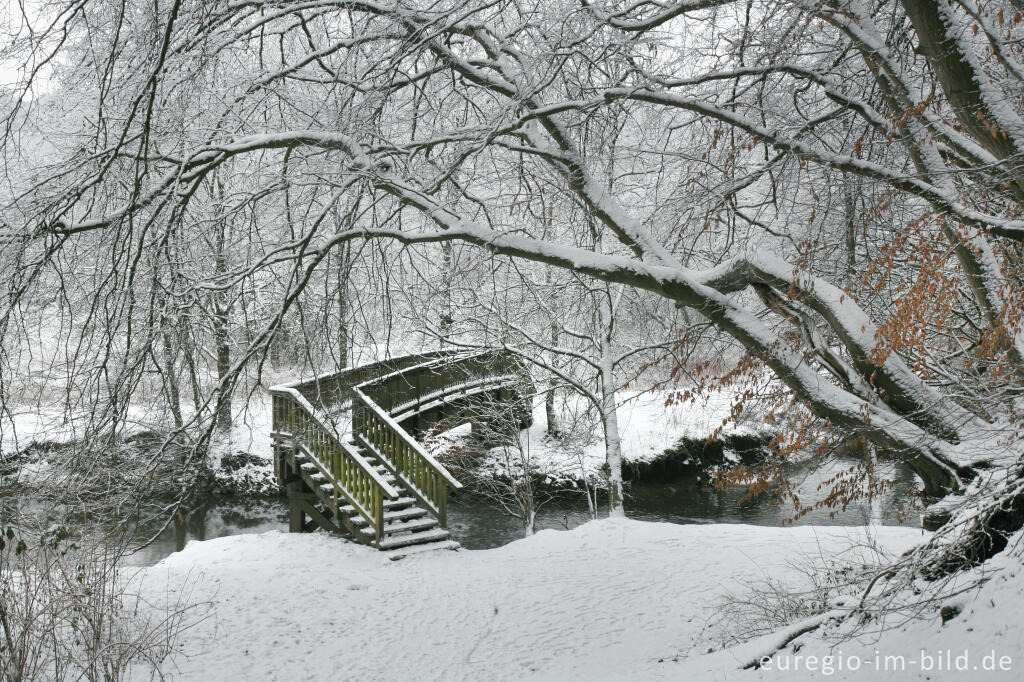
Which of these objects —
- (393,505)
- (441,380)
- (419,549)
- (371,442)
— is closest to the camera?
(419,549)

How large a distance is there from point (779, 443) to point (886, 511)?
32.3 feet

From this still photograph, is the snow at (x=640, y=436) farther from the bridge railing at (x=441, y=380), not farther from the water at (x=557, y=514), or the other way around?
the bridge railing at (x=441, y=380)

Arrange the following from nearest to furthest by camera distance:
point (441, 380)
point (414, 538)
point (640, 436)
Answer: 1. point (414, 538)
2. point (441, 380)
3. point (640, 436)

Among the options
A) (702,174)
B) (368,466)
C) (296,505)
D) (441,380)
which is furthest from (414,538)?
(702,174)

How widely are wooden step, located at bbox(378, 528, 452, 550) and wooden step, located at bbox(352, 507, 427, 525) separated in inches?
13.0

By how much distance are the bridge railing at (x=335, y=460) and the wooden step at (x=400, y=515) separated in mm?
180

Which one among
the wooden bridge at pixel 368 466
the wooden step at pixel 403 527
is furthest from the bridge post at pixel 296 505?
the wooden step at pixel 403 527

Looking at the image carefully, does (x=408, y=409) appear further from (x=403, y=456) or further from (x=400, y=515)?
(x=400, y=515)

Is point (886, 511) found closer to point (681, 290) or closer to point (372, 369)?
point (372, 369)

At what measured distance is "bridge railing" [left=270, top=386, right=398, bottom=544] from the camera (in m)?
11.6

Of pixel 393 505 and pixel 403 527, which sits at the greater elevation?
pixel 393 505

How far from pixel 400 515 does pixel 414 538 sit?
22.2 inches

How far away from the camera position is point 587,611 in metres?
8.70

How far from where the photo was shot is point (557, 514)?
1698cm
